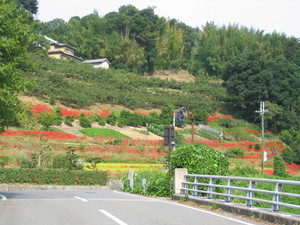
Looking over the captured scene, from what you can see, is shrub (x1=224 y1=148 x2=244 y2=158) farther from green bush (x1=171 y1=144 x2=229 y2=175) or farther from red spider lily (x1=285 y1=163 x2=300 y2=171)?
green bush (x1=171 y1=144 x2=229 y2=175)

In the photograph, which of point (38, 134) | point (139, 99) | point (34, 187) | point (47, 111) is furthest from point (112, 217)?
point (139, 99)

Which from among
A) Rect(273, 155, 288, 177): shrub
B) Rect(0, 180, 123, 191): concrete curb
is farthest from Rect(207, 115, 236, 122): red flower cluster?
Rect(0, 180, 123, 191): concrete curb

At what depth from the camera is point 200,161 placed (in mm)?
17188

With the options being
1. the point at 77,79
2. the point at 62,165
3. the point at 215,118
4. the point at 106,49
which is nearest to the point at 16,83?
the point at 62,165

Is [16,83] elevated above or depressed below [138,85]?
below

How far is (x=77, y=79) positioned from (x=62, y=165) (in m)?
52.5

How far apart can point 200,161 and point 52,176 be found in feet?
54.8

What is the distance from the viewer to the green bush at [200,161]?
56.0 feet

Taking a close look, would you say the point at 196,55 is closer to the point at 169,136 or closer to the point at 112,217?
the point at 169,136

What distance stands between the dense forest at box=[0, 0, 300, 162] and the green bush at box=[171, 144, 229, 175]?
5256 cm

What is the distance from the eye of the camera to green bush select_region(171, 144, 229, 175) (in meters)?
17.1

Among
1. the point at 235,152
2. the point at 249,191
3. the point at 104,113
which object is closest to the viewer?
the point at 249,191

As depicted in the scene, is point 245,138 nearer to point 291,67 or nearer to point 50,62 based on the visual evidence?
point 291,67

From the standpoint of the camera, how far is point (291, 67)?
265ft
